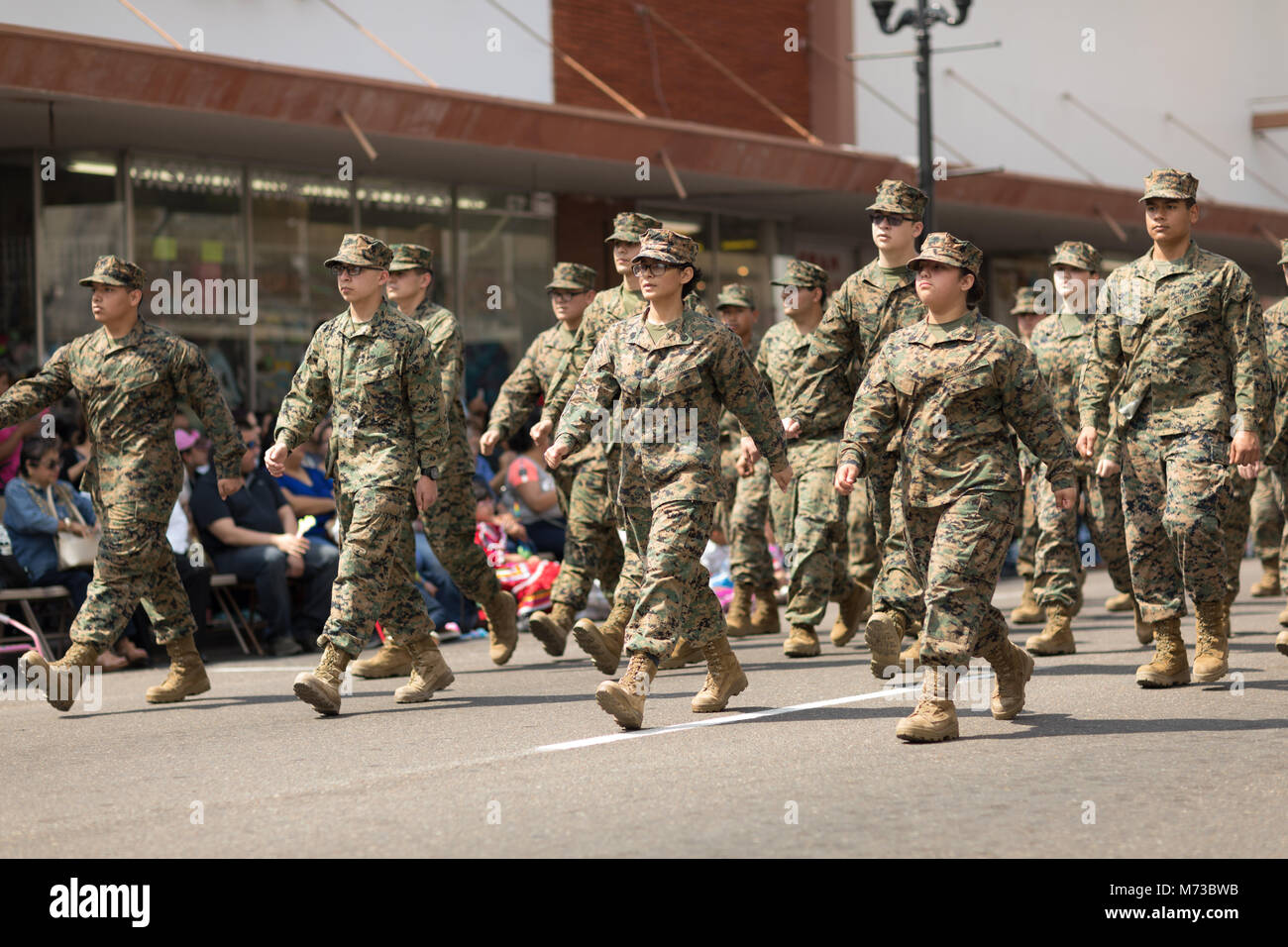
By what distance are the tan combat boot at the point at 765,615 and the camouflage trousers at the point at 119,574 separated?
173 inches

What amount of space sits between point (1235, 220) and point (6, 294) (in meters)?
18.5

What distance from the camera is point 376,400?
9227 mm

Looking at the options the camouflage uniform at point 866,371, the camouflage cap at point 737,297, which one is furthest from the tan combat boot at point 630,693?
the camouflage cap at point 737,297

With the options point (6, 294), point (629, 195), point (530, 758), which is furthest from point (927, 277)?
point (629, 195)

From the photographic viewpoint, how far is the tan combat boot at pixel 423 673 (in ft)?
30.8

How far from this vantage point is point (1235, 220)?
2808cm

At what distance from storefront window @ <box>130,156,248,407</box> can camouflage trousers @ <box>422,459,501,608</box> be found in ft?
23.8

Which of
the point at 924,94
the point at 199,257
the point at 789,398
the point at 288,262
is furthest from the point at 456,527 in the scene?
the point at 924,94

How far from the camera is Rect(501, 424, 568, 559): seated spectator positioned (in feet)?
49.4

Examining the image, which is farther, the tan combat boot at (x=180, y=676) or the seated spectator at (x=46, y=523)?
the seated spectator at (x=46, y=523)

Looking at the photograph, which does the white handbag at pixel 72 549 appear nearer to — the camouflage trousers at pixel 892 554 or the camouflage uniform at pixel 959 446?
the camouflage trousers at pixel 892 554

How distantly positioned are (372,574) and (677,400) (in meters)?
1.78
